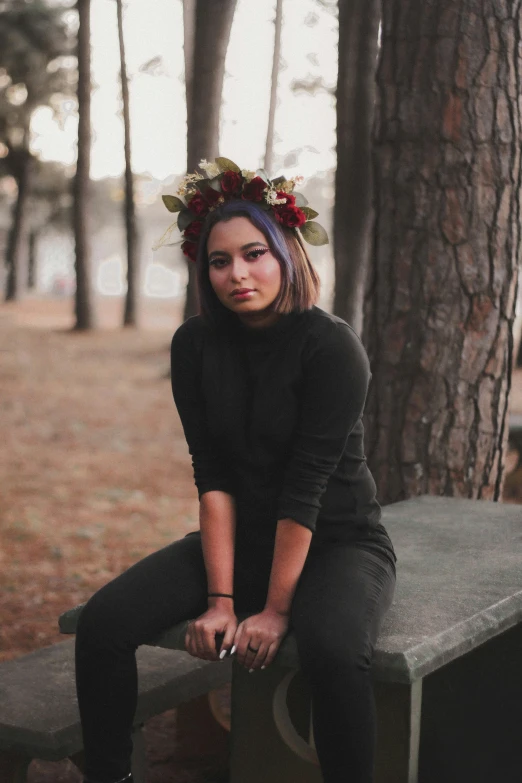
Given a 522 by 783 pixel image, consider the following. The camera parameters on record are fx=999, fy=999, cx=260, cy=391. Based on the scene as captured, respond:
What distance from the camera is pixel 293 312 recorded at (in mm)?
2928

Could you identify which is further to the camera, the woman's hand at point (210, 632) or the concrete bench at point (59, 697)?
the concrete bench at point (59, 697)

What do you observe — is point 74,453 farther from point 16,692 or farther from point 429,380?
point 16,692

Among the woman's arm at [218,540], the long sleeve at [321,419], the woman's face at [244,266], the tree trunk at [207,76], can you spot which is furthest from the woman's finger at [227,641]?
the tree trunk at [207,76]

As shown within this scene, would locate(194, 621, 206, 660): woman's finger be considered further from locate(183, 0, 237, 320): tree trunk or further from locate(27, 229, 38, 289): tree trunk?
A: locate(27, 229, 38, 289): tree trunk

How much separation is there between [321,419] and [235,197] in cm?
71

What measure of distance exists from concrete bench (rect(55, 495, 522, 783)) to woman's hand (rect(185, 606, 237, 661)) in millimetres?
69

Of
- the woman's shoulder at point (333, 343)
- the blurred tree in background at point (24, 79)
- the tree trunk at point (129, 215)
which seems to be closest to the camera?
the woman's shoulder at point (333, 343)

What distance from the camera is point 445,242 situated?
4340mm

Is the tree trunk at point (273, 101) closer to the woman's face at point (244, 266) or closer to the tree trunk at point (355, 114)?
the tree trunk at point (355, 114)

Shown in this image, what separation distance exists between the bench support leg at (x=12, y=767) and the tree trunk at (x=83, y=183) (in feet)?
57.2

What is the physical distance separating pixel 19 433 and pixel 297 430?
8.94 meters

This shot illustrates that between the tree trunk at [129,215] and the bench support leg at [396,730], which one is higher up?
the tree trunk at [129,215]

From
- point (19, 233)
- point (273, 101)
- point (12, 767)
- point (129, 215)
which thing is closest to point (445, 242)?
point (12, 767)

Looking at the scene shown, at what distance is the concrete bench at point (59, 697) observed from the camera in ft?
9.52
